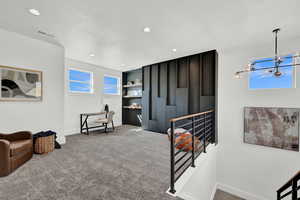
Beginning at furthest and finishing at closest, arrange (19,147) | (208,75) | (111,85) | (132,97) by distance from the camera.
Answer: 1. (132,97)
2. (111,85)
3. (208,75)
4. (19,147)

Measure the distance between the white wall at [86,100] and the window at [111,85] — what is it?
204 millimetres

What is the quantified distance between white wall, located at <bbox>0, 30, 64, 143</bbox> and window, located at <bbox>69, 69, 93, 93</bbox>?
49.8 inches

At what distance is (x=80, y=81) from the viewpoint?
4.98 meters

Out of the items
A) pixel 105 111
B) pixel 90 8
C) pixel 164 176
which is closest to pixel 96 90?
pixel 105 111

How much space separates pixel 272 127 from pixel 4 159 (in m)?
5.48

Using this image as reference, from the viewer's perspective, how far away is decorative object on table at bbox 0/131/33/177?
2.02m

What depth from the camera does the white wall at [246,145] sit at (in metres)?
2.99

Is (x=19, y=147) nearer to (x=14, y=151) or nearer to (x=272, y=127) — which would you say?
(x=14, y=151)

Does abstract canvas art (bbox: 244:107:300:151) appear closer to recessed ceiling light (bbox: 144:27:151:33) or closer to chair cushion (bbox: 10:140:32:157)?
recessed ceiling light (bbox: 144:27:151:33)

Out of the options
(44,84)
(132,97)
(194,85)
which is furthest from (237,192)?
(44,84)

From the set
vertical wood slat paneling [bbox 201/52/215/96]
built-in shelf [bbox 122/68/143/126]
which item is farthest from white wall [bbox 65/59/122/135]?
vertical wood slat paneling [bbox 201/52/215/96]

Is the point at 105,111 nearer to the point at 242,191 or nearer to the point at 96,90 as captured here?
the point at 96,90

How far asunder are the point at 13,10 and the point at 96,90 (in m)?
3.54

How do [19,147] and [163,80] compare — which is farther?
[163,80]
